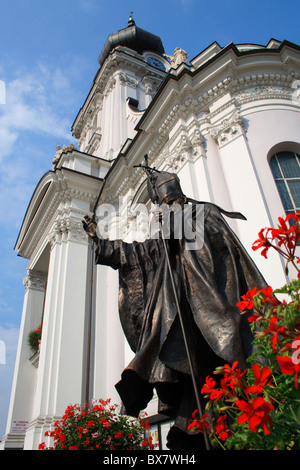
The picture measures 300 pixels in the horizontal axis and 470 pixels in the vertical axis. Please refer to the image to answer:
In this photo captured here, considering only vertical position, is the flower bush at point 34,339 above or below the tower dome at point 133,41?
below

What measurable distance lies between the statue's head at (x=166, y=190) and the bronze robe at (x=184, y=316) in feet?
1.04

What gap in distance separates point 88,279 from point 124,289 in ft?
29.5

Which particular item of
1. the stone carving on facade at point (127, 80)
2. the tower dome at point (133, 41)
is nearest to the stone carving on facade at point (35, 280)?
the stone carving on facade at point (127, 80)

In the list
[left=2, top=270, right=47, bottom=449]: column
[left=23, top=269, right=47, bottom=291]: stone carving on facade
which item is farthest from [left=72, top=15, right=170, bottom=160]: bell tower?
[left=2, top=270, right=47, bottom=449]: column

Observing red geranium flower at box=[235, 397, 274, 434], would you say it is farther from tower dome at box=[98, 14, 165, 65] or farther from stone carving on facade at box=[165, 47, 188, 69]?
tower dome at box=[98, 14, 165, 65]

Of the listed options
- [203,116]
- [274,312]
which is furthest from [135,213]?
[274,312]

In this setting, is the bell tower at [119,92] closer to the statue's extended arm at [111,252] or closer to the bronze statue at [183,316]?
the statue's extended arm at [111,252]

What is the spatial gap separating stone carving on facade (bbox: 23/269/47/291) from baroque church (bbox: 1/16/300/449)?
106cm

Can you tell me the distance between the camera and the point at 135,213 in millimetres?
11500

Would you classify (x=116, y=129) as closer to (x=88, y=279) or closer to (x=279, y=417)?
(x=88, y=279)

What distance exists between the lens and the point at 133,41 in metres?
22.3

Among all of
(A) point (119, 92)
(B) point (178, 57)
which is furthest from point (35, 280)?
(B) point (178, 57)

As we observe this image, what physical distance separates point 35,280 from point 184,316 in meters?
15.0

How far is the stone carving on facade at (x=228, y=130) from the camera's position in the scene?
27.7 ft
